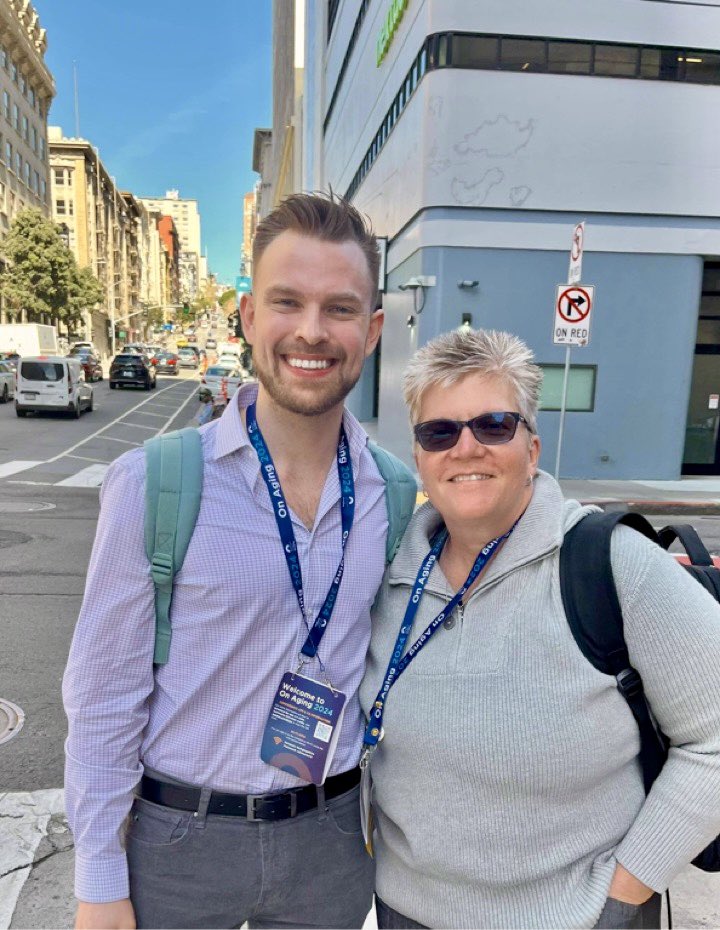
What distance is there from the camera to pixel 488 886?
1558mm

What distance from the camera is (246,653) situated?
5.10ft

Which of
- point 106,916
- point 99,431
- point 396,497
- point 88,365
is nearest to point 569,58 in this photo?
point 396,497

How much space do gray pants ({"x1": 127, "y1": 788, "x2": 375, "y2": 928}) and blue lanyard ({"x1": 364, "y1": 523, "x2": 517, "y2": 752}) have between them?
234 millimetres

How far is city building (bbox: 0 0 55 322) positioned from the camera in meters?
51.8

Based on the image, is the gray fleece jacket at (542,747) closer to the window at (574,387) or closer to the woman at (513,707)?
the woman at (513,707)

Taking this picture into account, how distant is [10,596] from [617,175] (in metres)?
12.8

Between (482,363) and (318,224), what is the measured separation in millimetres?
530

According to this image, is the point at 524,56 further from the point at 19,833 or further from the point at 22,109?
the point at 22,109

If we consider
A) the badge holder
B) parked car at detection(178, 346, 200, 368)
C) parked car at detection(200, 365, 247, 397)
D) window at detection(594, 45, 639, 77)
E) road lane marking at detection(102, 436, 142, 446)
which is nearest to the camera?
the badge holder

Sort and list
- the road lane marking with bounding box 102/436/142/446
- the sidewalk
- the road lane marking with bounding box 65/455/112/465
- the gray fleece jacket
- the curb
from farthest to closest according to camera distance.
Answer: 1. the road lane marking with bounding box 102/436/142/446
2. the road lane marking with bounding box 65/455/112/465
3. the curb
4. the sidewalk
5. the gray fleece jacket

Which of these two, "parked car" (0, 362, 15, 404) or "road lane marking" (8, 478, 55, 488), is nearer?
"road lane marking" (8, 478, 55, 488)

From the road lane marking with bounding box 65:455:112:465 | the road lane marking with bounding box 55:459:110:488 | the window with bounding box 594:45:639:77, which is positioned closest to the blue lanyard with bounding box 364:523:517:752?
the road lane marking with bounding box 55:459:110:488

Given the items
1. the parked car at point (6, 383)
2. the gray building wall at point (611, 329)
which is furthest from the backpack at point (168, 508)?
the parked car at point (6, 383)

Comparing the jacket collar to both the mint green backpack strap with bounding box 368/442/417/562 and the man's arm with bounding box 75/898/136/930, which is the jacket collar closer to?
the mint green backpack strap with bounding box 368/442/417/562
